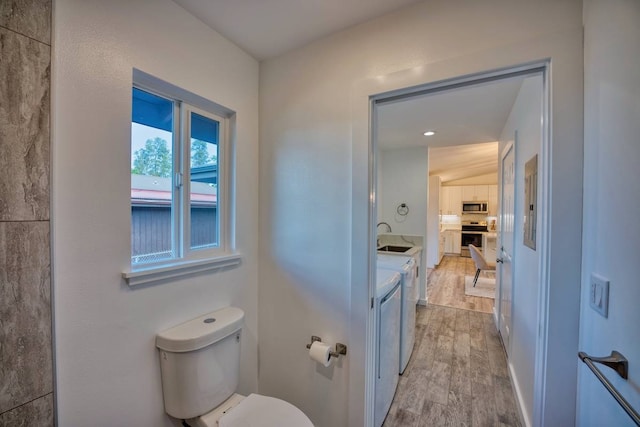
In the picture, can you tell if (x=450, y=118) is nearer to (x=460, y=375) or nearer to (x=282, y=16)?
(x=282, y=16)

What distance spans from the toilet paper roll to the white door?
6.06 ft

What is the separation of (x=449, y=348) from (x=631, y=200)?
8.07ft

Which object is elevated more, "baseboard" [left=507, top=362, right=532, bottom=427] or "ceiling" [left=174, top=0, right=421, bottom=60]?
"ceiling" [left=174, top=0, right=421, bottom=60]

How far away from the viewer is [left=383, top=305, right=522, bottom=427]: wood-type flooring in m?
1.75

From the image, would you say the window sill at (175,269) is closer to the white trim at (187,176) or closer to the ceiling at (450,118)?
the white trim at (187,176)

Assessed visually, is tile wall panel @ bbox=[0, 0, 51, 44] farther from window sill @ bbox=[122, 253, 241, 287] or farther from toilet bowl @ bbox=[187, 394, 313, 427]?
toilet bowl @ bbox=[187, 394, 313, 427]

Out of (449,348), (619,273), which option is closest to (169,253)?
(619,273)

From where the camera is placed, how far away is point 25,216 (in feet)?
2.72

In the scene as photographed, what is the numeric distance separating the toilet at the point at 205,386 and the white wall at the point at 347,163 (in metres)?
0.39

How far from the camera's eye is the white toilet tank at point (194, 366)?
1.15 meters

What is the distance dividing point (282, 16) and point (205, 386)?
6.05 ft

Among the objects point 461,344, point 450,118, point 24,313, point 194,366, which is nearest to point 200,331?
point 194,366

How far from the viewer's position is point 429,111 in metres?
2.39

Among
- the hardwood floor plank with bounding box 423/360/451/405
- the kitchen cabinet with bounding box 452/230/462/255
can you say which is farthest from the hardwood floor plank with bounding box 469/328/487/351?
the kitchen cabinet with bounding box 452/230/462/255
